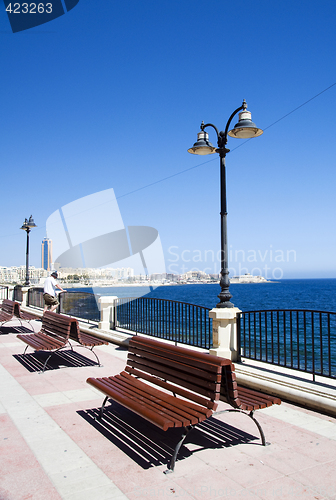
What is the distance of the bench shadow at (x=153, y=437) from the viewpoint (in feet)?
12.0

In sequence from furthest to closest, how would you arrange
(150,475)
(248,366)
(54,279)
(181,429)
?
(54,279) → (248,366) → (181,429) → (150,475)

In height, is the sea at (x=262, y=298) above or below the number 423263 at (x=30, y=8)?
below

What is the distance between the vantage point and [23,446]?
3.85 metres

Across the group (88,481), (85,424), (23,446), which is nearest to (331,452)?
(88,481)

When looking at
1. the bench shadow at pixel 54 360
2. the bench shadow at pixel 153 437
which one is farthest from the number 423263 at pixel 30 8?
the bench shadow at pixel 153 437

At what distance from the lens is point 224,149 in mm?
7438

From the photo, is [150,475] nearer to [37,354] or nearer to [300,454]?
[300,454]

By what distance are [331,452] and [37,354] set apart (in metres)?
6.39

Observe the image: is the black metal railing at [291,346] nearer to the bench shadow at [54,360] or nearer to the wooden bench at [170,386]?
the wooden bench at [170,386]

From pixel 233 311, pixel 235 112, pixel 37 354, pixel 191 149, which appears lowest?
pixel 37 354

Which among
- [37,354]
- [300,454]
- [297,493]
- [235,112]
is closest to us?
[297,493]

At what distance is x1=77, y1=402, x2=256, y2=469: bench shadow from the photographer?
365cm

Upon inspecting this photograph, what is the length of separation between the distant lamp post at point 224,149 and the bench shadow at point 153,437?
2.68 m

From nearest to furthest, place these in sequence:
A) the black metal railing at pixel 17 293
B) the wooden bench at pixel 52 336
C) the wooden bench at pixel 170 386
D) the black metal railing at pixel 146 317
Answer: the wooden bench at pixel 170 386
the wooden bench at pixel 52 336
the black metal railing at pixel 146 317
the black metal railing at pixel 17 293
